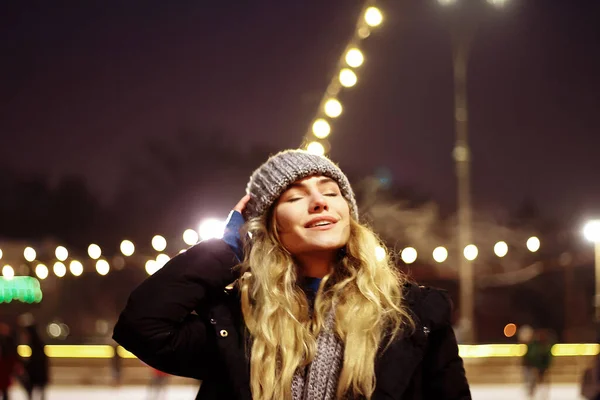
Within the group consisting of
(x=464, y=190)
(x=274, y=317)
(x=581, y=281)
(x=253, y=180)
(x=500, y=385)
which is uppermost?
(x=581, y=281)

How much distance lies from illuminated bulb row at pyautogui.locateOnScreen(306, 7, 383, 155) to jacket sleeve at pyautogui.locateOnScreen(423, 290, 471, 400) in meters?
6.18

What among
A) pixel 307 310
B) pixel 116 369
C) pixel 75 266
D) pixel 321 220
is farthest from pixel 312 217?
pixel 75 266

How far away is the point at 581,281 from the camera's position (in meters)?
39.9

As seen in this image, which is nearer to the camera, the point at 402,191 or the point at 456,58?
the point at 456,58

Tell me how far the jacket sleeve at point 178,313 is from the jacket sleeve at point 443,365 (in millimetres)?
752

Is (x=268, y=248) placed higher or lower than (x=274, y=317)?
higher

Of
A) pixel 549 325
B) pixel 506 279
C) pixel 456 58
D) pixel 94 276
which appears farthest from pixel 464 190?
pixel 94 276

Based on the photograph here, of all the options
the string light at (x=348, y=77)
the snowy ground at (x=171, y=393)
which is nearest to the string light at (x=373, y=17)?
the string light at (x=348, y=77)

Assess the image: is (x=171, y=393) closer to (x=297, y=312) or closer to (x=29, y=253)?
(x=29, y=253)

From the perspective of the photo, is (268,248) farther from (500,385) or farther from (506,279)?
(506,279)

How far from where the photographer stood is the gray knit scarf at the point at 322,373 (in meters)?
2.86

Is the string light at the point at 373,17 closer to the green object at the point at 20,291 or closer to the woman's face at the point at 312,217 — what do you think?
the woman's face at the point at 312,217

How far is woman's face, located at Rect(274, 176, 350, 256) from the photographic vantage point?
3.10 meters

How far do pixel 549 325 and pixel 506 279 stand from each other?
359 centimetres
